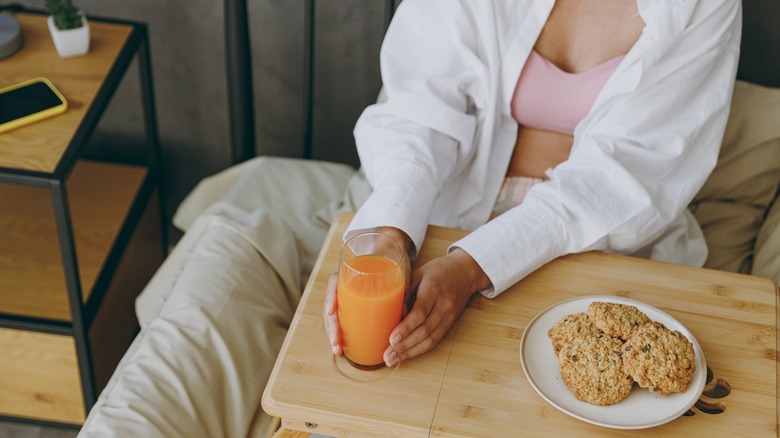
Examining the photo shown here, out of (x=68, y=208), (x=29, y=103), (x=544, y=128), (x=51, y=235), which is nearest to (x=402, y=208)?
(x=544, y=128)

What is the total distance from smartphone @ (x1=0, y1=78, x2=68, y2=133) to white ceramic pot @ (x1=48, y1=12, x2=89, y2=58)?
0.35ft

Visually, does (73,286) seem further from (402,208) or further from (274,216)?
(402,208)

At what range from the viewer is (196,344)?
128 cm

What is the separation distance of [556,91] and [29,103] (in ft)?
2.85

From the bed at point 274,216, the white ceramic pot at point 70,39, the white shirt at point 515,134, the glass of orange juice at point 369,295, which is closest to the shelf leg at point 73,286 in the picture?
the bed at point 274,216

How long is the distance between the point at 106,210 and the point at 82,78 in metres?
0.35

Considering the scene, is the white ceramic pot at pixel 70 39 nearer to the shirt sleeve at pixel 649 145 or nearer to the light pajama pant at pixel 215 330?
the light pajama pant at pixel 215 330

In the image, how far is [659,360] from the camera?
3.04 ft

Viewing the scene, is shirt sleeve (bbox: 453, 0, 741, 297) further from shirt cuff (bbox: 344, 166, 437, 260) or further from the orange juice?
the orange juice

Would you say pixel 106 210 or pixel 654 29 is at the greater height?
pixel 654 29

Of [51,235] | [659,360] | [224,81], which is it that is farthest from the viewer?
[224,81]

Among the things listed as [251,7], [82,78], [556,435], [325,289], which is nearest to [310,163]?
[251,7]

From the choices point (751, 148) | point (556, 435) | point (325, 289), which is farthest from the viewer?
point (751, 148)

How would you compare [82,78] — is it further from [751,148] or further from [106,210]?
[751,148]
